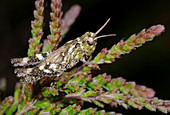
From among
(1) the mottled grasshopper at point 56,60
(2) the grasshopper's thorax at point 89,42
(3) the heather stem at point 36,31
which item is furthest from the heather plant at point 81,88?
(2) the grasshopper's thorax at point 89,42

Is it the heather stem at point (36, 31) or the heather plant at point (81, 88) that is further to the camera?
the heather stem at point (36, 31)

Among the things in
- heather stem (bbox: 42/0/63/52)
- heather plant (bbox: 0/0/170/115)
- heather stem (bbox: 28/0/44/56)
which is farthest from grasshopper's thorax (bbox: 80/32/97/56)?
heather stem (bbox: 28/0/44/56)

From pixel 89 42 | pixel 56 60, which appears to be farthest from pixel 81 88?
pixel 89 42

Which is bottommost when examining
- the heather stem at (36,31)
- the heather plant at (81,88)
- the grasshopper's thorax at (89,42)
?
the heather plant at (81,88)

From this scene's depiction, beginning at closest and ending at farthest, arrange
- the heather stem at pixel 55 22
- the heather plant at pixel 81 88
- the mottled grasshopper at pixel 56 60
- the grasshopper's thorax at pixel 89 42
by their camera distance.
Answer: the heather plant at pixel 81 88
the heather stem at pixel 55 22
the mottled grasshopper at pixel 56 60
the grasshopper's thorax at pixel 89 42

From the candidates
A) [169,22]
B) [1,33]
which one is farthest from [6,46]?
[169,22]

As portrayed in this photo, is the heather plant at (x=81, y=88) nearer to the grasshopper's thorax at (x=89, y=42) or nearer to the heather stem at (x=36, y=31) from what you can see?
the heather stem at (x=36, y=31)
